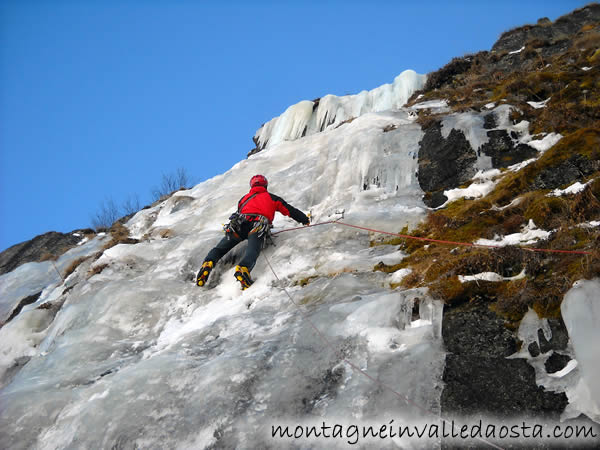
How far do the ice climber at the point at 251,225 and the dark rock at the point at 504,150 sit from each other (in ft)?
12.1

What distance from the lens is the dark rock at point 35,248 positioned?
618 inches

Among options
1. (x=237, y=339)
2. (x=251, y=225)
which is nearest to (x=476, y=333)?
(x=237, y=339)

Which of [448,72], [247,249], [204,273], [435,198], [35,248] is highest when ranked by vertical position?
[448,72]

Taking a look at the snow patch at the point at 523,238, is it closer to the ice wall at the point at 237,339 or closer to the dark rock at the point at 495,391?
the ice wall at the point at 237,339

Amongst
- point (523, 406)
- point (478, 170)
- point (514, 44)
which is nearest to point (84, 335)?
point (523, 406)

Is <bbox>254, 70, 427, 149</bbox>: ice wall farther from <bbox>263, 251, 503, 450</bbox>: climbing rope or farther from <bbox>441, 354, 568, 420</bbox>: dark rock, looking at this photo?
<bbox>441, 354, 568, 420</bbox>: dark rock

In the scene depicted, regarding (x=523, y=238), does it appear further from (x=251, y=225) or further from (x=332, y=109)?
(x=332, y=109)

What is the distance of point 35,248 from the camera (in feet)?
53.0

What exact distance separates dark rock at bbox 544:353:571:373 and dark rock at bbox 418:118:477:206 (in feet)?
17.1

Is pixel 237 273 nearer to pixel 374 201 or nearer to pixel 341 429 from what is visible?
pixel 374 201

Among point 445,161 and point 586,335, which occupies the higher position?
point 445,161

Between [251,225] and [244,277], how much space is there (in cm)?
128

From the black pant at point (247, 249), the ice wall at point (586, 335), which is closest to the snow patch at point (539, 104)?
the black pant at point (247, 249)

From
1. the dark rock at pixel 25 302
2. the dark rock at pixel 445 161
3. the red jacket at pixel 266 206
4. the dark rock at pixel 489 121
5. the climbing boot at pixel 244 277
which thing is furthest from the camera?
the dark rock at pixel 25 302
